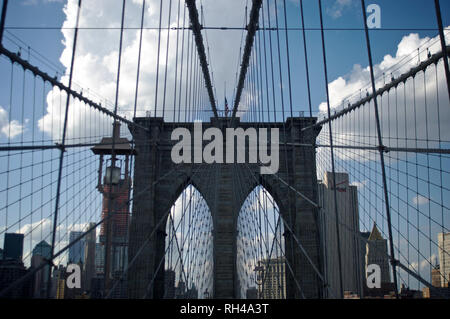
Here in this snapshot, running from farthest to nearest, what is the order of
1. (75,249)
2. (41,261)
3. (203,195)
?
1. (203,195)
2. (75,249)
3. (41,261)

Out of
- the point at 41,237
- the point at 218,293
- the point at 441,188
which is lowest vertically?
the point at 218,293

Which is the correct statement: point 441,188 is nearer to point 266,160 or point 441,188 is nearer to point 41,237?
point 41,237

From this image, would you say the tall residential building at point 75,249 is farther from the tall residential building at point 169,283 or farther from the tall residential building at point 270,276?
the tall residential building at point 270,276

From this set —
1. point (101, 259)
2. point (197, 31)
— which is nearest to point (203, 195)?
point (197, 31)

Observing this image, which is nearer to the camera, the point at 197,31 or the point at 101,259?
the point at 197,31

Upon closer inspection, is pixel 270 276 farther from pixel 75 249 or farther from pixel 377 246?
pixel 377 246

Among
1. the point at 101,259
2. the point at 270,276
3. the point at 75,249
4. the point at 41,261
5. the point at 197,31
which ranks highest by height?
the point at 197,31

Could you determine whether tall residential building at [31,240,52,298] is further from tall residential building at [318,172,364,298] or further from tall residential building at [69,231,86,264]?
tall residential building at [318,172,364,298]

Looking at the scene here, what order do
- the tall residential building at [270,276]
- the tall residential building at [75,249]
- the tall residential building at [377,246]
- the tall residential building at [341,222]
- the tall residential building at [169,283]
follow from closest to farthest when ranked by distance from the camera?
the tall residential building at [377,246] < the tall residential building at [169,283] < the tall residential building at [75,249] < the tall residential building at [270,276] < the tall residential building at [341,222]

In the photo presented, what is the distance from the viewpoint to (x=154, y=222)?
1504cm

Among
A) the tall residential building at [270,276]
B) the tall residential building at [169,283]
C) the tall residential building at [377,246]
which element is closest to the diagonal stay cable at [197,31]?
the tall residential building at [169,283]
